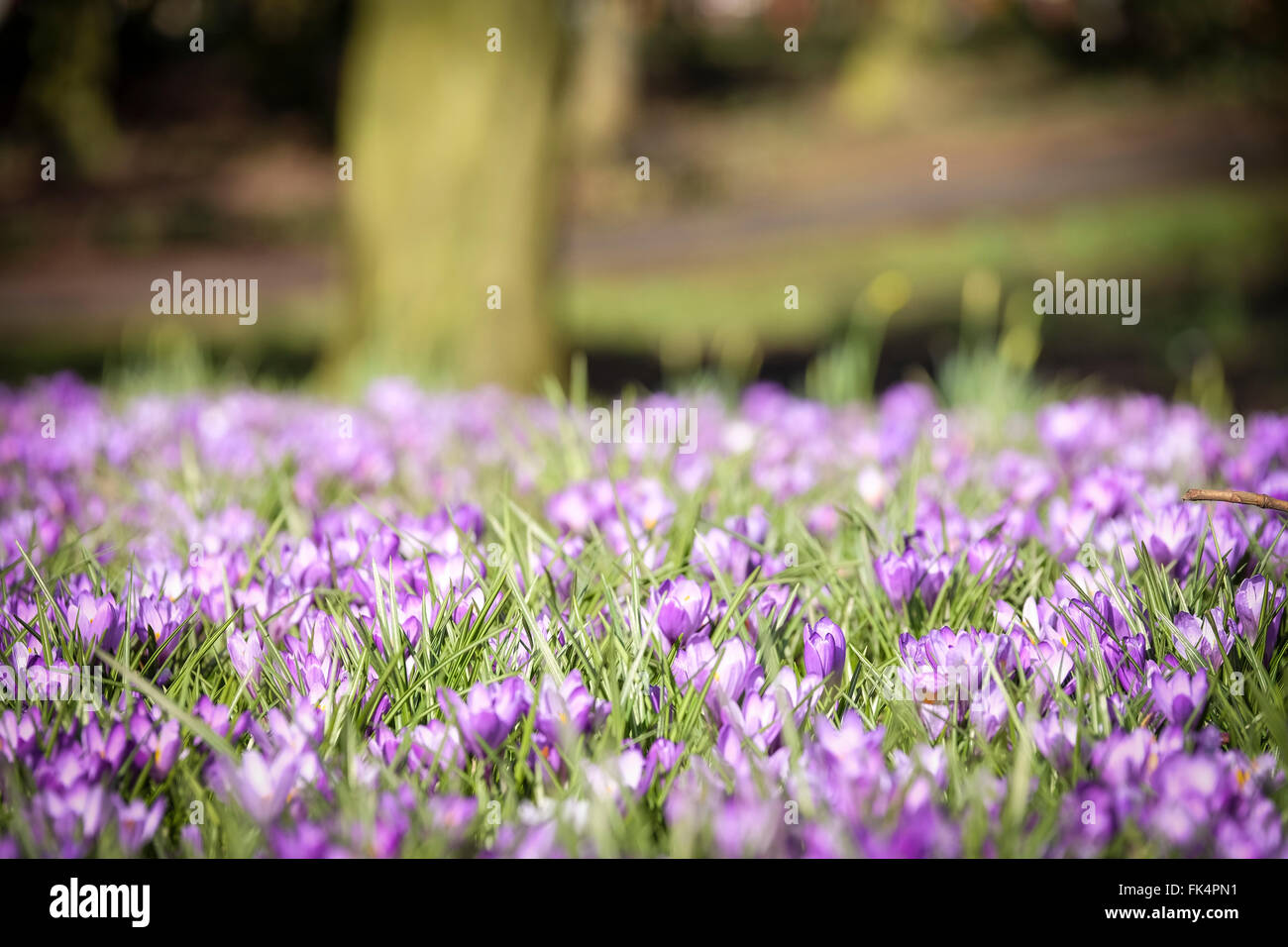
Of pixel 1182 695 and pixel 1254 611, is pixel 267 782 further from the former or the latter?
pixel 1254 611

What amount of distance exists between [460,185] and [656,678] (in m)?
4.31

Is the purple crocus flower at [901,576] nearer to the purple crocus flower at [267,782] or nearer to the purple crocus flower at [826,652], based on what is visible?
the purple crocus flower at [826,652]

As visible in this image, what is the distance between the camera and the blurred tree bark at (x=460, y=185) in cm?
536

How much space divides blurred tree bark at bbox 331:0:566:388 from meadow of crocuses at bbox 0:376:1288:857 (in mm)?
2866

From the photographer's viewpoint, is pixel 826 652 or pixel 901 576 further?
pixel 901 576

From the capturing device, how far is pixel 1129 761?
1.30 metres

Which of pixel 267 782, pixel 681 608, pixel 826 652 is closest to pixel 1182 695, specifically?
pixel 826 652

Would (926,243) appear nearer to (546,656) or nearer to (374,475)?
(374,475)

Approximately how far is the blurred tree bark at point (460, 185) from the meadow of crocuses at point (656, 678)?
9.40ft

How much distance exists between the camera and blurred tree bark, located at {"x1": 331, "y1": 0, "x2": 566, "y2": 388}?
5.36 meters

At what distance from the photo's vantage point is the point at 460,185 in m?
5.43

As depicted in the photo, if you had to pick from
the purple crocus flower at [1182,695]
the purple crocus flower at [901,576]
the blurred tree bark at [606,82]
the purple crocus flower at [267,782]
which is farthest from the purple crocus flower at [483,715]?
the blurred tree bark at [606,82]

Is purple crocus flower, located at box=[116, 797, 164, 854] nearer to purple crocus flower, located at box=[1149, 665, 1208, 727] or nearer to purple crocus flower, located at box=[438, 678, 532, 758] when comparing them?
purple crocus flower, located at box=[438, 678, 532, 758]

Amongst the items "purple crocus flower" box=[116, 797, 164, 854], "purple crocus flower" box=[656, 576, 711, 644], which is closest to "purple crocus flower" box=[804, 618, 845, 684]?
"purple crocus flower" box=[656, 576, 711, 644]
